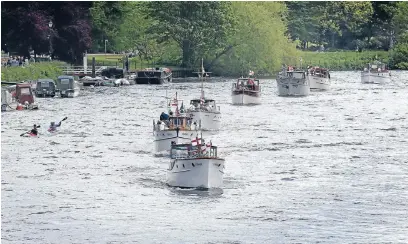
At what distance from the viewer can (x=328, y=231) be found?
55.2 m

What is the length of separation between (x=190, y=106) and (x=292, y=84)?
Result: 1593 inches

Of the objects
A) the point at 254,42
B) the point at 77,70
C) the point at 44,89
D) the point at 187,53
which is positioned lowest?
the point at 44,89

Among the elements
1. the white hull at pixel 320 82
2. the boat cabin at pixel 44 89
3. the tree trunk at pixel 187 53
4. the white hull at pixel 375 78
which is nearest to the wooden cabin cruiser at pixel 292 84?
the white hull at pixel 320 82

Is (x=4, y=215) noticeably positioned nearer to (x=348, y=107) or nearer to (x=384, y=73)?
(x=348, y=107)

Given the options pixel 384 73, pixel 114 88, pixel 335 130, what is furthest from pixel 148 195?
pixel 384 73

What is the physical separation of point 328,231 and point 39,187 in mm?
19051

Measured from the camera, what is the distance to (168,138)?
77.3 m

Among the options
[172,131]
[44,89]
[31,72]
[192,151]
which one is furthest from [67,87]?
[192,151]

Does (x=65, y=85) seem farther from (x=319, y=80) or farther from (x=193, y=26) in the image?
(x=193, y=26)

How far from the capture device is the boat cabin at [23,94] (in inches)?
4660

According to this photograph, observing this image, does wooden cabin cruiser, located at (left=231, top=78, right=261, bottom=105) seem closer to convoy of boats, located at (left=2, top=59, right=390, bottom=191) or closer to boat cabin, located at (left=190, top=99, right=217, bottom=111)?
convoy of boats, located at (left=2, top=59, right=390, bottom=191)

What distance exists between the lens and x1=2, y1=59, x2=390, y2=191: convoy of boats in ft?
209

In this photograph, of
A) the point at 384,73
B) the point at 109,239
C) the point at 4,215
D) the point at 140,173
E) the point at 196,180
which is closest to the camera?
the point at 109,239

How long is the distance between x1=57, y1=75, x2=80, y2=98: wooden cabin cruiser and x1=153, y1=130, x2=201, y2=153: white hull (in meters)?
59.4
